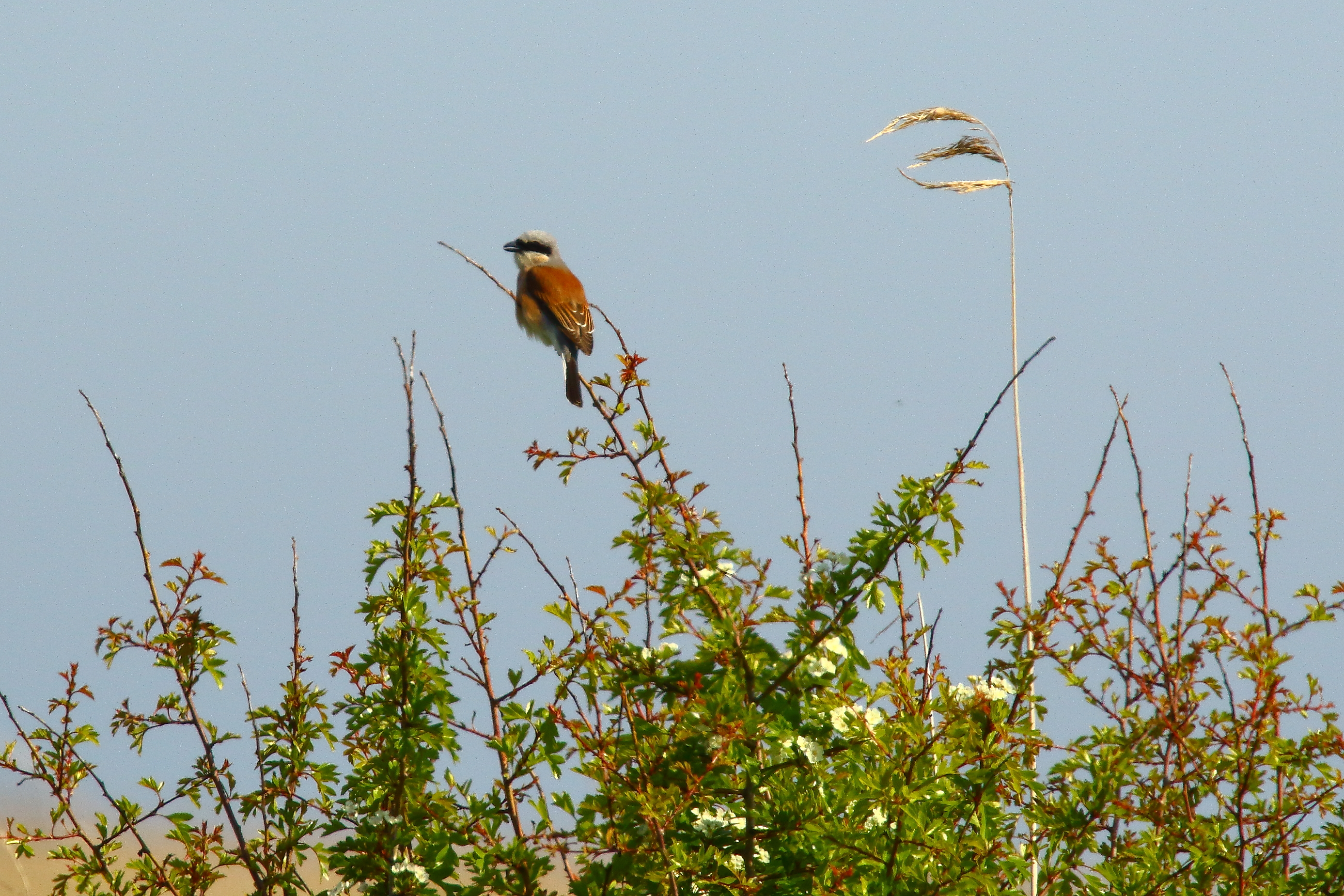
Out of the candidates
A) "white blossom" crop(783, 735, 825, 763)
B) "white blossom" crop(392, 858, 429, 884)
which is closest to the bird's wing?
"white blossom" crop(392, 858, 429, 884)

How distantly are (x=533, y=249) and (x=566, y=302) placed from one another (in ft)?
5.19

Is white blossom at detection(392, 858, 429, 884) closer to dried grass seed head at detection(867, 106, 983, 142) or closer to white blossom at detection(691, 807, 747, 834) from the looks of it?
white blossom at detection(691, 807, 747, 834)

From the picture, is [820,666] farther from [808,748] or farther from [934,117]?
[934,117]

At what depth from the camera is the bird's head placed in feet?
30.0

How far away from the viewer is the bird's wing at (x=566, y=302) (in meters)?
7.78

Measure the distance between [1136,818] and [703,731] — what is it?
1398 mm

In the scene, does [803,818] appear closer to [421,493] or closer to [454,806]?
[454,806]

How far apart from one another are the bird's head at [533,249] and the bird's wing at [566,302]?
879 mm

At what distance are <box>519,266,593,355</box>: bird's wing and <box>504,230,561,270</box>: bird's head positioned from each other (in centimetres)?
88

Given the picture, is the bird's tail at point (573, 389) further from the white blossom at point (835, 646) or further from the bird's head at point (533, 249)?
the white blossom at point (835, 646)

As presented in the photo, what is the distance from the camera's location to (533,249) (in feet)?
30.3

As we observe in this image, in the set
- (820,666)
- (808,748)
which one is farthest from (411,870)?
(820,666)

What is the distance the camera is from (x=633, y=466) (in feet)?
11.4

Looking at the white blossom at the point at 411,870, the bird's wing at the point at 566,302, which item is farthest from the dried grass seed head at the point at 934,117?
the white blossom at the point at 411,870
